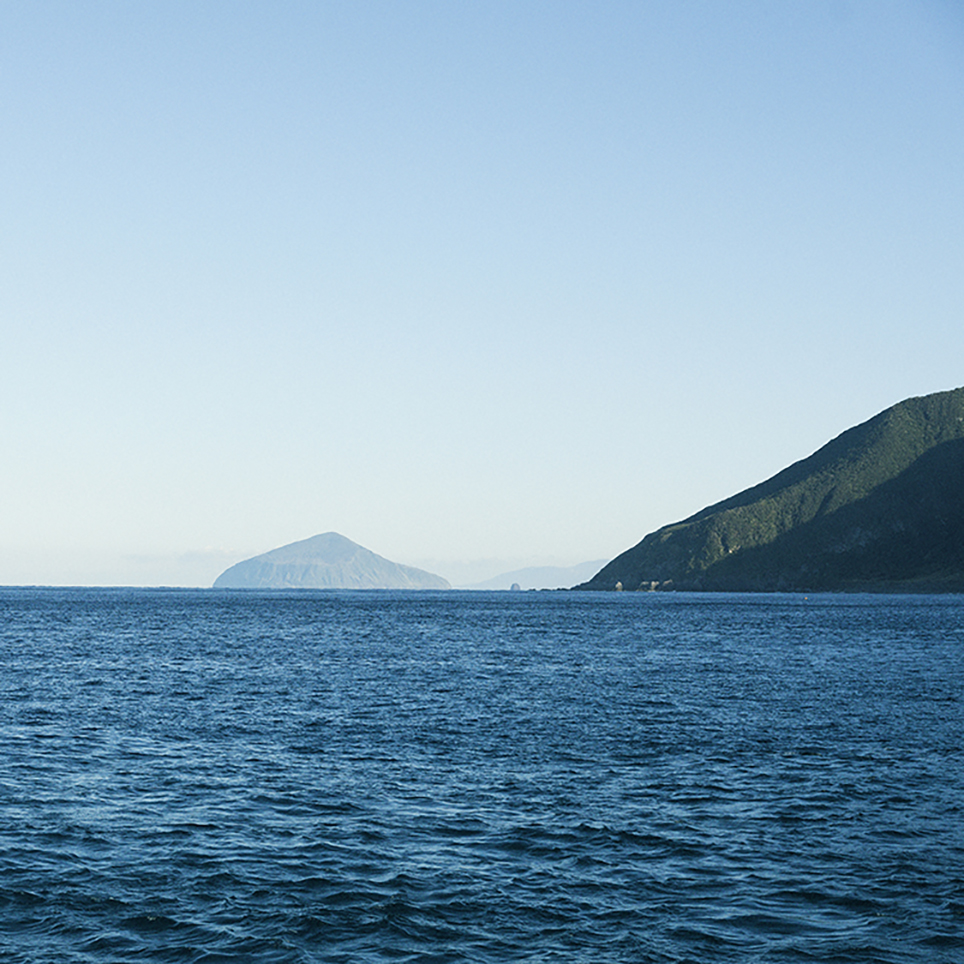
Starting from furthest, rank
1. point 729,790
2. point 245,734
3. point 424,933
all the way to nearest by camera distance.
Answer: point 245,734
point 729,790
point 424,933

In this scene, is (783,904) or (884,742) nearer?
(783,904)

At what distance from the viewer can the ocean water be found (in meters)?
20.2

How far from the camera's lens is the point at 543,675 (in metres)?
68.7

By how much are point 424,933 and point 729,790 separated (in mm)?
15149

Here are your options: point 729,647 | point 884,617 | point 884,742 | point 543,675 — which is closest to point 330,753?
point 884,742

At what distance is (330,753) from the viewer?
126ft

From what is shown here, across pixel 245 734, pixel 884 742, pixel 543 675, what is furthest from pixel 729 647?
pixel 245 734

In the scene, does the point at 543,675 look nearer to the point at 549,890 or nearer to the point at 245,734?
the point at 245,734

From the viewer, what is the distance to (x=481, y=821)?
2839cm

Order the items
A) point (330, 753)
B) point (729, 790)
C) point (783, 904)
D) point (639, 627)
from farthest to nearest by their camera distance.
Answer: point (639, 627) < point (330, 753) < point (729, 790) < point (783, 904)

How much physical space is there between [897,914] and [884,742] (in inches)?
834

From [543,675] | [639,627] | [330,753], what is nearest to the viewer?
[330,753]

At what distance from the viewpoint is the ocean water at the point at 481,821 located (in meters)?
20.2

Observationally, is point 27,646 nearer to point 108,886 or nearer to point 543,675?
point 543,675
